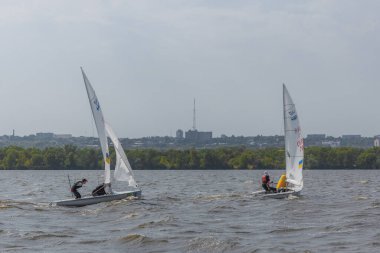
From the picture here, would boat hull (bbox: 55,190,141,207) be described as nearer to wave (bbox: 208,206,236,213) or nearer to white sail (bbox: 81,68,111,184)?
white sail (bbox: 81,68,111,184)

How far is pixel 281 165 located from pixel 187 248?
12981 cm

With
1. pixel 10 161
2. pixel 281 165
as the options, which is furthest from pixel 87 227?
pixel 10 161

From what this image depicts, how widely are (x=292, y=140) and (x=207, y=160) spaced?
370 feet

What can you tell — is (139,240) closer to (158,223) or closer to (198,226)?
(198,226)

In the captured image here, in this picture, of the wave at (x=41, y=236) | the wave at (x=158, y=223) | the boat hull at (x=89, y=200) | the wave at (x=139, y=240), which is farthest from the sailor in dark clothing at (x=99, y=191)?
the wave at (x=139, y=240)

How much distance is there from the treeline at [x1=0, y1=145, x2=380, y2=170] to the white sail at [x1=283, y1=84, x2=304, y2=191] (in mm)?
106663

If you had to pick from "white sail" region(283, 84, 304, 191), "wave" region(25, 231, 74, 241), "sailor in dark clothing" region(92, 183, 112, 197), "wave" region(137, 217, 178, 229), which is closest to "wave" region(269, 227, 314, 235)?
"wave" region(137, 217, 178, 229)

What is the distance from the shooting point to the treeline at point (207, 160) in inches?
6201

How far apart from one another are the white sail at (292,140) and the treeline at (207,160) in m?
107

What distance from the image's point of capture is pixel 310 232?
29.1 meters

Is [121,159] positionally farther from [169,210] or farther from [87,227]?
[87,227]

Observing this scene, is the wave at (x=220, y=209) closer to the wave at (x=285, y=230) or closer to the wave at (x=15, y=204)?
the wave at (x=285, y=230)

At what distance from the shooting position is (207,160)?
6284 inches

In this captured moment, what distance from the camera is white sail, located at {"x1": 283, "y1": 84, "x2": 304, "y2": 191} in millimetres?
46612
